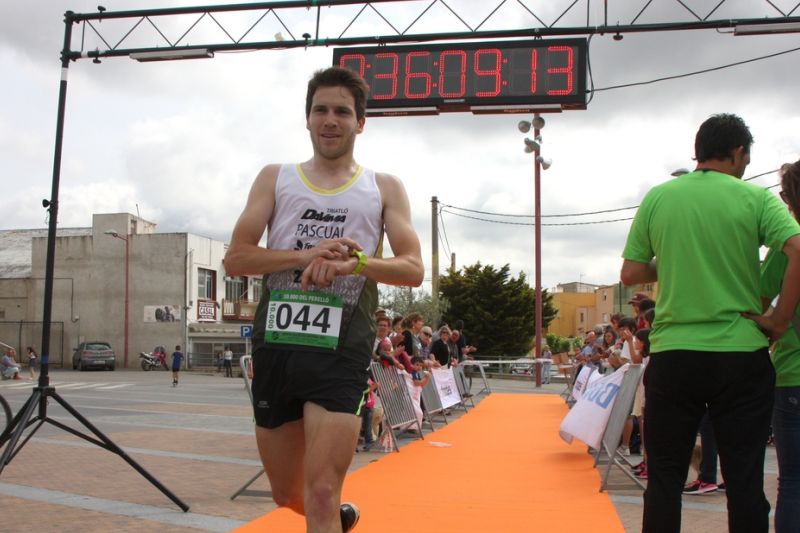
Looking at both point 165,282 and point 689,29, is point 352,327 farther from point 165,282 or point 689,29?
point 165,282

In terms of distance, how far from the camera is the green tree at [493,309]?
1860 inches

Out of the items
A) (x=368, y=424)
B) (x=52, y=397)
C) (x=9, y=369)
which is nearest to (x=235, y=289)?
(x=9, y=369)

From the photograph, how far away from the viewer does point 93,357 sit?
132ft

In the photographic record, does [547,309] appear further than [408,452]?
Yes

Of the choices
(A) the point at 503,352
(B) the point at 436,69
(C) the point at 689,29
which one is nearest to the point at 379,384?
(B) the point at 436,69

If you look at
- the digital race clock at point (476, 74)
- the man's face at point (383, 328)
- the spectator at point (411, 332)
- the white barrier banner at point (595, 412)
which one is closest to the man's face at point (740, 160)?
the white barrier banner at point (595, 412)

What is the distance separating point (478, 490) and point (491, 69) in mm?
5964

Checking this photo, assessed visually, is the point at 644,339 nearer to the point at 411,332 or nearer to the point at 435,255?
the point at 411,332

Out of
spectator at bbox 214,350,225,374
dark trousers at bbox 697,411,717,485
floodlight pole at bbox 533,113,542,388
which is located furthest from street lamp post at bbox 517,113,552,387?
spectator at bbox 214,350,225,374

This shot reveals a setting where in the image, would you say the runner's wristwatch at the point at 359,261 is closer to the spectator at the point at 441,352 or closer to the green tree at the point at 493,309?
the spectator at the point at 441,352

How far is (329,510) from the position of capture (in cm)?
276

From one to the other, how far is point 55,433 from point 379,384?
185 inches

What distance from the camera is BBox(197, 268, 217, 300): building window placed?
4816 centimetres

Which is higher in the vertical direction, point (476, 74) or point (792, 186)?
point (476, 74)
